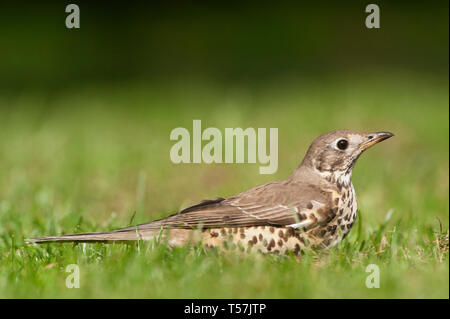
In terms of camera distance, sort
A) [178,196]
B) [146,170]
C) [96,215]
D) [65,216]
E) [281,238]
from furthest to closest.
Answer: [146,170] → [178,196] → [96,215] → [65,216] → [281,238]

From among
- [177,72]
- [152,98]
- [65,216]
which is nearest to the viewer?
[65,216]

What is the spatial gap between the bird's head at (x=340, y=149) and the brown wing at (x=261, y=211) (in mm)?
276

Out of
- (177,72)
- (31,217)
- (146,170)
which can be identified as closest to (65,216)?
(31,217)

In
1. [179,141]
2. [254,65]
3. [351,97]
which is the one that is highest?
[254,65]

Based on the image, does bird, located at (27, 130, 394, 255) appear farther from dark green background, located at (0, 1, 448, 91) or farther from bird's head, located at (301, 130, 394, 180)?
dark green background, located at (0, 1, 448, 91)

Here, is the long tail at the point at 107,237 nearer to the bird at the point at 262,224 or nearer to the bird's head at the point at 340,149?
the bird at the point at 262,224

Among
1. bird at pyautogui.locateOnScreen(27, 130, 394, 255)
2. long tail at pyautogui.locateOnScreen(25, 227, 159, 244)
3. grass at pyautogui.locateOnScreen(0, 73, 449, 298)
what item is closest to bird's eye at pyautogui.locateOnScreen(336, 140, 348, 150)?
bird at pyautogui.locateOnScreen(27, 130, 394, 255)

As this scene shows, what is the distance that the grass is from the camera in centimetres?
448

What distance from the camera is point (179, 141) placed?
420 inches

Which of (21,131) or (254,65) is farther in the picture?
(254,65)

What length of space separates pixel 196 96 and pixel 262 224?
342 inches

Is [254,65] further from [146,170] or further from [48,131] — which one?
[146,170]

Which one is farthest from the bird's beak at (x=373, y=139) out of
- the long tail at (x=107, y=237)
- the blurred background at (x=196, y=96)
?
the long tail at (x=107, y=237)

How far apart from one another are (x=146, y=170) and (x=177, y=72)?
850cm
